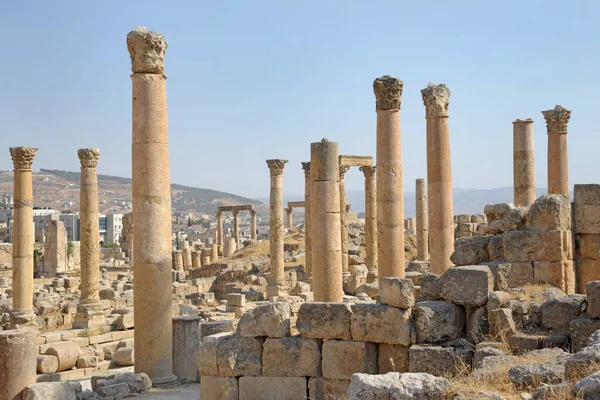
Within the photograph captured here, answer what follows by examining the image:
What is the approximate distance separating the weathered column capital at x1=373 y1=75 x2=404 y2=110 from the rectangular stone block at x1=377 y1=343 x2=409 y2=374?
6.59 metres

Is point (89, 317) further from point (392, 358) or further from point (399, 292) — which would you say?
point (399, 292)

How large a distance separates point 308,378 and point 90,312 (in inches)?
510

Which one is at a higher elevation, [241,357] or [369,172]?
[369,172]

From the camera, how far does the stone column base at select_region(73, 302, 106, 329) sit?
69.5ft

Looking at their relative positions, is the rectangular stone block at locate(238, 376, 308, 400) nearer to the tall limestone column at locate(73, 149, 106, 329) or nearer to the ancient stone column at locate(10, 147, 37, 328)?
the tall limestone column at locate(73, 149, 106, 329)

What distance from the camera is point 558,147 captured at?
21.5 metres

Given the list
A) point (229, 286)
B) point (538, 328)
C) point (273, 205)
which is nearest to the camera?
point (538, 328)

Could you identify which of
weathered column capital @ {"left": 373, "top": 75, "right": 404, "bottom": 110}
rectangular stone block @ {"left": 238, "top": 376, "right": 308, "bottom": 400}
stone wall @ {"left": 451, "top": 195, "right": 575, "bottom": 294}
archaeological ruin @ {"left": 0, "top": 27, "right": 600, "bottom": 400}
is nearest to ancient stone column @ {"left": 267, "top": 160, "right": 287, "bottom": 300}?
archaeological ruin @ {"left": 0, "top": 27, "right": 600, "bottom": 400}

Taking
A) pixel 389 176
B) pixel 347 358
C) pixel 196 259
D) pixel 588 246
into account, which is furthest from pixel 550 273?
pixel 196 259

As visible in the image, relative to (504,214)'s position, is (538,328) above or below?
below

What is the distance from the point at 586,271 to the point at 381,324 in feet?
18.7

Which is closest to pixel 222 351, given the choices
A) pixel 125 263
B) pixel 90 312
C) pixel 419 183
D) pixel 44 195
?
pixel 90 312

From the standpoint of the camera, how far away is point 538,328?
389 inches

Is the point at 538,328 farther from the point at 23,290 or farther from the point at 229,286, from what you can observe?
the point at 229,286
